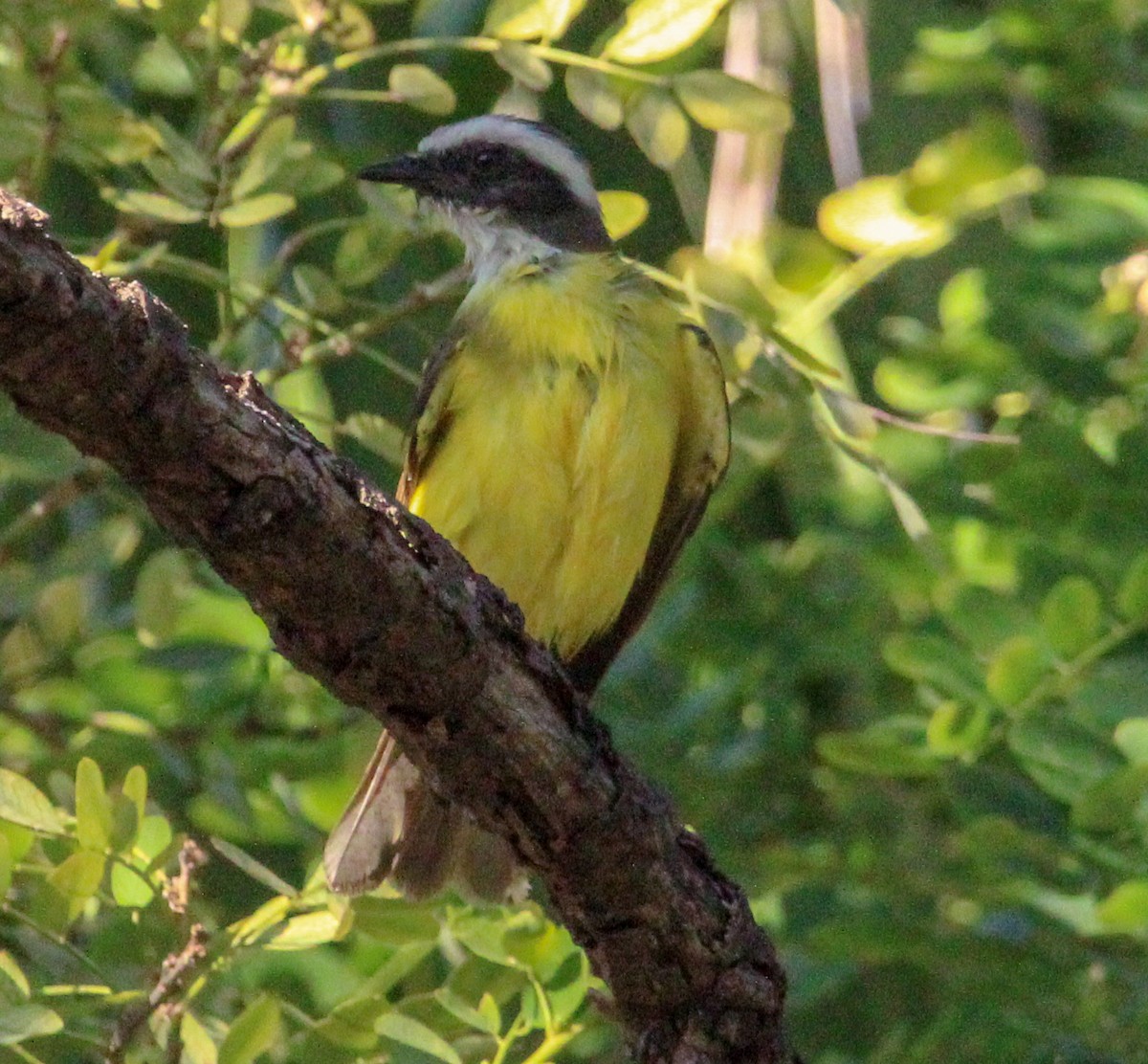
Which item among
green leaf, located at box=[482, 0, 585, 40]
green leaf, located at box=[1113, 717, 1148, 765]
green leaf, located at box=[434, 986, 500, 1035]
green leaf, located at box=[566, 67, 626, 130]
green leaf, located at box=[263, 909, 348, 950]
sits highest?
green leaf, located at box=[482, 0, 585, 40]

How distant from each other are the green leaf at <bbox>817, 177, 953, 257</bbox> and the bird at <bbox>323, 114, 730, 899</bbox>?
0.27 meters

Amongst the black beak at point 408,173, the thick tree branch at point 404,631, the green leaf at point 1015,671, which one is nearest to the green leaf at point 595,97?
the black beak at point 408,173

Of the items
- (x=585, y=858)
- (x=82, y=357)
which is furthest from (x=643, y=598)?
(x=82, y=357)

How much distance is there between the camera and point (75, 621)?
279 centimetres

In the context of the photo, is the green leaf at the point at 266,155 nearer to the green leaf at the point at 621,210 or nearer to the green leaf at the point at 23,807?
the green leaf at the point at 621,210

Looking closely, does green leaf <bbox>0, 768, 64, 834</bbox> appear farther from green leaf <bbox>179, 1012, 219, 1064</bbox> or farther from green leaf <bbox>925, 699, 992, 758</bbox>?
green leaf <bbox>925, 699, 992, 758</bbox>

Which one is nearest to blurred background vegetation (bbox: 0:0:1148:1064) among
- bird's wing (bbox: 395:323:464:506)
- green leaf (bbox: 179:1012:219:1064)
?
green leaf (bbox: 179:1012:219:1064)

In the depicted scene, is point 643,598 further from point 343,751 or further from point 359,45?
point 359,45

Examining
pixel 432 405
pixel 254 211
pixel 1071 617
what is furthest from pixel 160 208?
pixel 1071 617

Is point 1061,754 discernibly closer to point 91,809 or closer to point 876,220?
point 876,220

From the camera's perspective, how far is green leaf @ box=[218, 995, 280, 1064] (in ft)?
6.64

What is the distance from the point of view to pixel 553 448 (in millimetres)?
2883

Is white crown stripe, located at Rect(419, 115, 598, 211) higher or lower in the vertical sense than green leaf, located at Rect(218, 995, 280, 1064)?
higher

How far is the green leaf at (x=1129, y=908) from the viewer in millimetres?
2510
